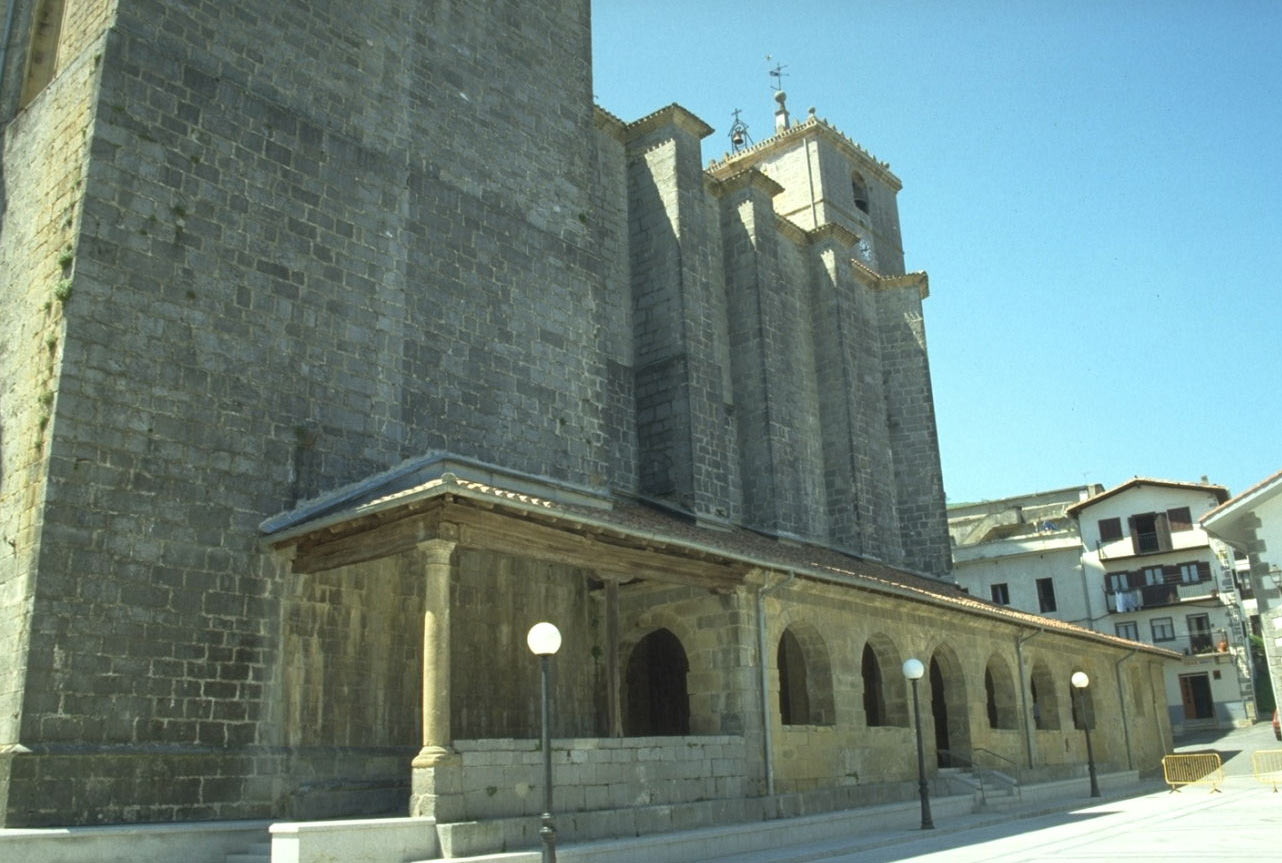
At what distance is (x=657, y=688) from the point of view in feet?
68.7

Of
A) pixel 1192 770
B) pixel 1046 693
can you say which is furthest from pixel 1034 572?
pixel 1046 693

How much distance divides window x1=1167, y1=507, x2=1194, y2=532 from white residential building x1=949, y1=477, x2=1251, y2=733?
0.04m

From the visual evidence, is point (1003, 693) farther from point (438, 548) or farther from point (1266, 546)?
point (438, 548)

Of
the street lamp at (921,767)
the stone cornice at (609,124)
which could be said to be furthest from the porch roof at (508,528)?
the stone cornice at (609,124)

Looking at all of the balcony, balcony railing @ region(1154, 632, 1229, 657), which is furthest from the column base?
balcony railing @ region(1154, 632, 1229, 657)

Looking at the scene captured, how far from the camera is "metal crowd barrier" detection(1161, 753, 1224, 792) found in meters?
25.0

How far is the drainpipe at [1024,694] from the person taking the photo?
25.3 metres

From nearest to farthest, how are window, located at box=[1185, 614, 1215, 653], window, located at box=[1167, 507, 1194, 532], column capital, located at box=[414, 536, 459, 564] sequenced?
column capital, located at box=[414, 536, 459, 564]
window, located at box=[1185, 614, 1215, 653]
window, located at box=[1167, 507, 1194, 532]

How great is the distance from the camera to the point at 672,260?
942 inches

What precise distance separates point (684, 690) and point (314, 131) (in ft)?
39.6

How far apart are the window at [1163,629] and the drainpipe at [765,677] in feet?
119

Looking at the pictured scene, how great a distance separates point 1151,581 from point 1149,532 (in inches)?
84.4

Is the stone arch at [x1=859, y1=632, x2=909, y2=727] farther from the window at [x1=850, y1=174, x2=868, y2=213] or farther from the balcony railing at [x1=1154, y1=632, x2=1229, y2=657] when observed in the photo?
the balcony railing at [x1=1154, y1=632, x2=1229, y2=657]

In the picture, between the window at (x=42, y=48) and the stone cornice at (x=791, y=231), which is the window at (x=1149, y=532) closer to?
the stone cornice at (x=791, y=231)
